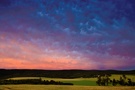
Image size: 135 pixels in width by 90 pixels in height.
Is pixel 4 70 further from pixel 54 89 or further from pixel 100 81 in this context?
pixel 54 89

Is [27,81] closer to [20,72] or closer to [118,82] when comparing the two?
[118,82]

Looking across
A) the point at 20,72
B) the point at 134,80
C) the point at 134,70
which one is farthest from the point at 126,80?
the point at 20,72

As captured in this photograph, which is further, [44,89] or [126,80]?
[126,80]

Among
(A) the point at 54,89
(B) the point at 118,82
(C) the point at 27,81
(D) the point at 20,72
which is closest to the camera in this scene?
(A) the point at 54,89

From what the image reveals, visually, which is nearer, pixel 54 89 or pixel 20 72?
pixel 54 89

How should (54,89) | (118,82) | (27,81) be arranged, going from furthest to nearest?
(27,81) → (118,82) → (54,89)

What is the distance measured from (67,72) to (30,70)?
27.1 metres

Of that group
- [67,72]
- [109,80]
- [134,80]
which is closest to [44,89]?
[109,80]

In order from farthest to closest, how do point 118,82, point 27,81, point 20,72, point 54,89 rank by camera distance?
1. point 20,72
2. point 27,81
3. point 118,82
4. point 54,89

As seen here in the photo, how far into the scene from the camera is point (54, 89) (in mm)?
75750

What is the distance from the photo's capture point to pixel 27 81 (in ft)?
374

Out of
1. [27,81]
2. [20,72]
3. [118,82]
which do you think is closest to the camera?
[118,82]

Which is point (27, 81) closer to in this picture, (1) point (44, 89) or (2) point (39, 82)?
(2) point (39, 82)

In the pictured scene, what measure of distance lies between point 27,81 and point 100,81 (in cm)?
3181
